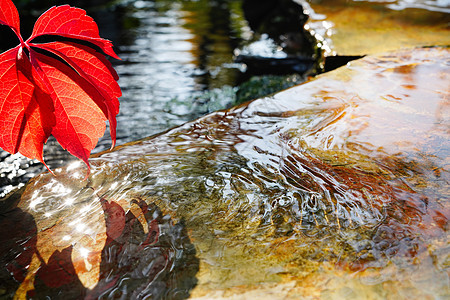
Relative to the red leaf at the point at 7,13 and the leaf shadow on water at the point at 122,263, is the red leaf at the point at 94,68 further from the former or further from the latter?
the leaf shadow on water at the point at 122,263

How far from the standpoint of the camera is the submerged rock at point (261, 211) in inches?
39.6

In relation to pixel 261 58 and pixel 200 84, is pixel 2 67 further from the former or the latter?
pixel 261 58

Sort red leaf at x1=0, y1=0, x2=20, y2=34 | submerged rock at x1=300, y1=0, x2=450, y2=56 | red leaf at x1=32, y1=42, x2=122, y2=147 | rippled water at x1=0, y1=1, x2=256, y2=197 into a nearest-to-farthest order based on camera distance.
Result: 1. red leaf at x1=0, y1=0, x2=20, y2=34
2. red leaf at x1=32, y1=42, x2=122, y2=147
3. rippled water at x1=0, y1=1, x2=256, y2=197
4. submerged rock at x1=300, y1=0, x2=450, y2=56

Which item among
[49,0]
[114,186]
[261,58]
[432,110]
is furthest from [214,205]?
[49,0]

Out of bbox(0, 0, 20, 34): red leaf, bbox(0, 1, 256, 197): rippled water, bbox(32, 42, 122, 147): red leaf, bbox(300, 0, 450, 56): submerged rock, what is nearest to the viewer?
bbox(0, 0, 20, 34): red leaf

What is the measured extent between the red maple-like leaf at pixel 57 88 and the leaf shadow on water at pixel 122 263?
29cm

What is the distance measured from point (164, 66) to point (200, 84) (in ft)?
2.46

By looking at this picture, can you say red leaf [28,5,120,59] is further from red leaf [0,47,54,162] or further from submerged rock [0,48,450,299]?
submerged rock [0,48,450,299]

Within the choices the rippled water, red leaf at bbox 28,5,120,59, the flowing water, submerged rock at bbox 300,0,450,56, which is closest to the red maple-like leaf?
red leaf at bbox 28,5,120,59

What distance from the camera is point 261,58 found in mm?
5066

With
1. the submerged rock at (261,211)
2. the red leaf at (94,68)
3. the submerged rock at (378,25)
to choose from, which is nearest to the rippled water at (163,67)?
the submerged rock at (261,211)

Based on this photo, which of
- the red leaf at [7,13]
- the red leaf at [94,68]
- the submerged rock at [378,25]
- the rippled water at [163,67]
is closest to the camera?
the red leaf at [7,13]

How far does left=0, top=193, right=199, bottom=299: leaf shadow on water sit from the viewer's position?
994 mm

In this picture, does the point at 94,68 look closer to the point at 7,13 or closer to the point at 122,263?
the point at 7,13
